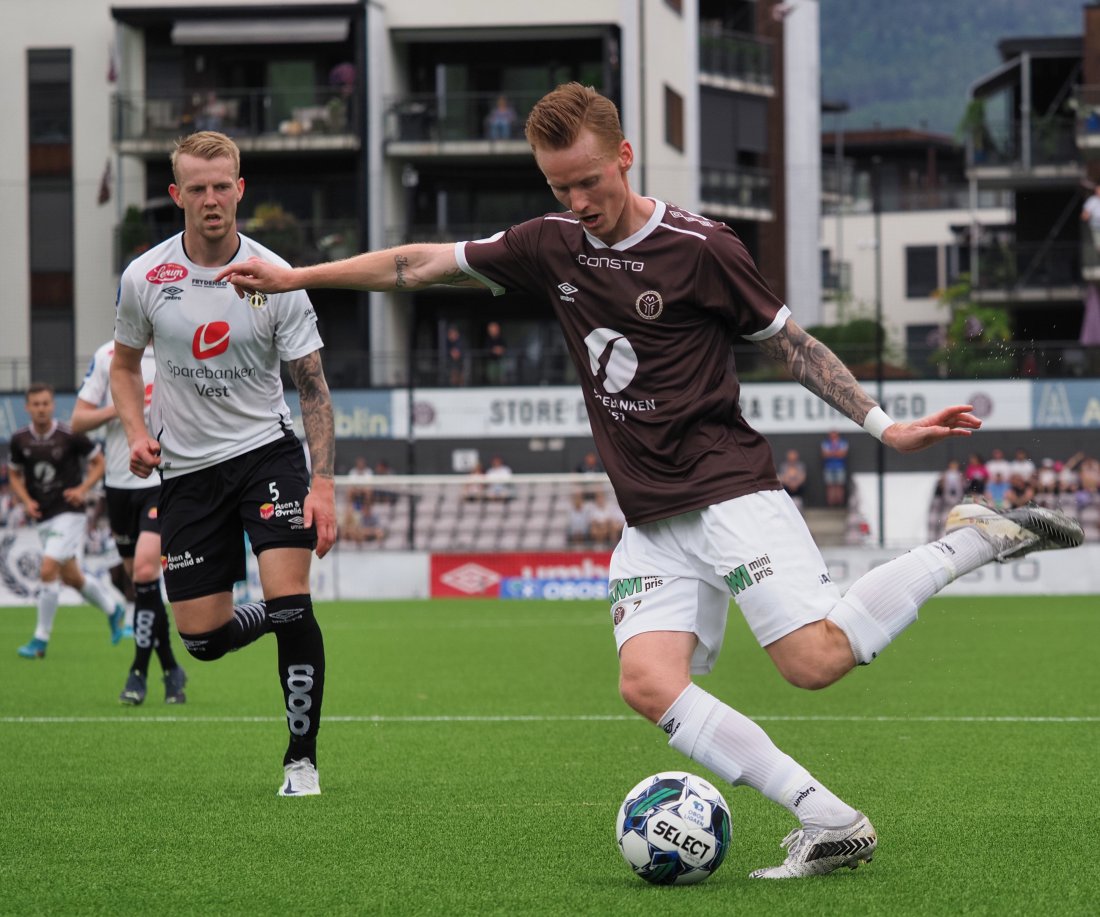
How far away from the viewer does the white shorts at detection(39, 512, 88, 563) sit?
15.1 m

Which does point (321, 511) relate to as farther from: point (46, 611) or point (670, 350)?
point (46, 611)

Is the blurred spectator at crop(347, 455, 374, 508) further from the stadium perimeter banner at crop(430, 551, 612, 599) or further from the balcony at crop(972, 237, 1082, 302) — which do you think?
the balcony at crop(972, 237, 1082, 302)

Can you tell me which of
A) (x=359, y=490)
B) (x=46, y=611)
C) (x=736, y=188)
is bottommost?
(x=46, y=611)

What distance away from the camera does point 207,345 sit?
6988 mm

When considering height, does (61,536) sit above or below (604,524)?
above

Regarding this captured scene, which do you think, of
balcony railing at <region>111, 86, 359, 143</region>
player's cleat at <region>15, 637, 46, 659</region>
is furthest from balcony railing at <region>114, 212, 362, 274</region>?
player's cleat at <region>15, 637, 46, 659</region>

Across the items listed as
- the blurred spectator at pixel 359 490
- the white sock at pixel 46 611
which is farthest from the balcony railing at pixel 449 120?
the white sock at pixel 46 611

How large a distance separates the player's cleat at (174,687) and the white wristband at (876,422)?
698cm

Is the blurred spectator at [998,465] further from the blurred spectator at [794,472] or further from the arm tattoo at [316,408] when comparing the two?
the arm tattoo at [316,408]

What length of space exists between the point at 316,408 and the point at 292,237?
30.1 m

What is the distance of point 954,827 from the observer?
19.4 ft

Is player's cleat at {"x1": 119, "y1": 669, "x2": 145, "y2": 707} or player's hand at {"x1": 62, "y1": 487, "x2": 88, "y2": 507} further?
player's hand at {"x1": 62, "y1": 487, "x2": 88, "y2": 507}

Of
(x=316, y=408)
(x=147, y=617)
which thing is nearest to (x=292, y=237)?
(x=147, y=617)

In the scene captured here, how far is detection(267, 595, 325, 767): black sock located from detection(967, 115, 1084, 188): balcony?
130 ft
